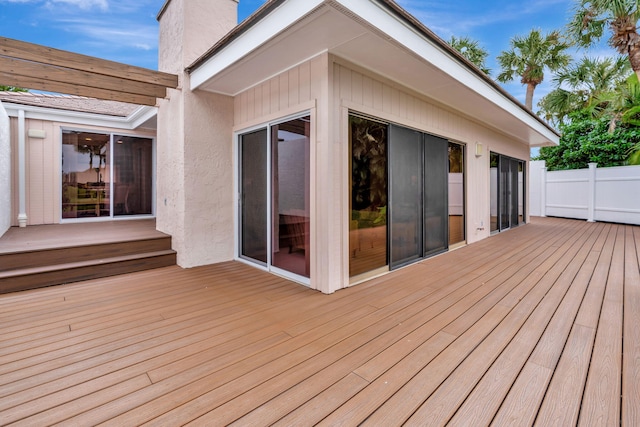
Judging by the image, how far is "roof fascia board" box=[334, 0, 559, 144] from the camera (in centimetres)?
237

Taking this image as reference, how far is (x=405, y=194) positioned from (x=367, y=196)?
78cm

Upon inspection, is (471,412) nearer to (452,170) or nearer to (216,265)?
(216,265)

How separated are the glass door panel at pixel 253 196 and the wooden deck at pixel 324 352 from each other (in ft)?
2.30

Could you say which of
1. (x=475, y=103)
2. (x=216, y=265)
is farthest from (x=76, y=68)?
(x=475, y=103)

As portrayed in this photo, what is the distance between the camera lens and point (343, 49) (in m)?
2.93

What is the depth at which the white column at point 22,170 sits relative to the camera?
5.55 m

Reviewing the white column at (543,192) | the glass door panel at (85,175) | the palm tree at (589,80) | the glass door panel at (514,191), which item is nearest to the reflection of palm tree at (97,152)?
the glass door panel at (85,175)

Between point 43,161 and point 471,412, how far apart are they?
26.0 feet

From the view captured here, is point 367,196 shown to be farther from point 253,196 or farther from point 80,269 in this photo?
point 80,269

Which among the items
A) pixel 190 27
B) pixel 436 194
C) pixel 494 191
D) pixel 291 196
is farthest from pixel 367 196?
pixel 494 191

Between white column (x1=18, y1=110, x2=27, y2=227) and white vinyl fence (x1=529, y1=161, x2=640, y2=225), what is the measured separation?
1428 cm

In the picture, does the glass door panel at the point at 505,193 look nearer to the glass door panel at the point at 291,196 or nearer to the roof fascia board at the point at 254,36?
the glass door panel at the point at 291,196

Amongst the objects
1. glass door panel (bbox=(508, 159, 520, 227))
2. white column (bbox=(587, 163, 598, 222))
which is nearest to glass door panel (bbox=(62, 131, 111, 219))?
glass door panel (bbox=(508, 159, 520, 227))

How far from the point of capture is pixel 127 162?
6934mm
